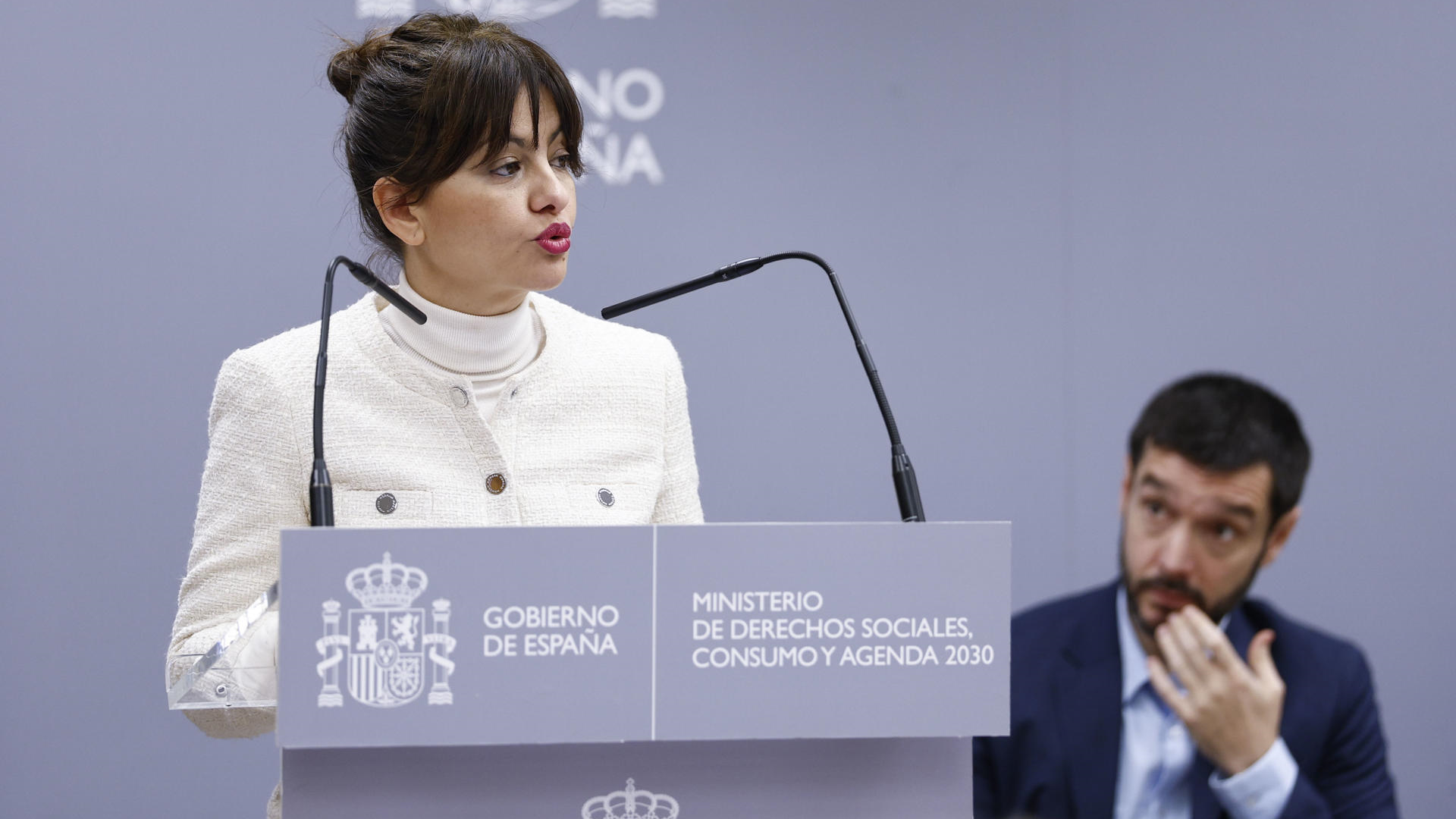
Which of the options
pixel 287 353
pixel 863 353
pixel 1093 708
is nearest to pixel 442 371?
pixel 287 353

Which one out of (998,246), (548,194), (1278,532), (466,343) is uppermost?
(998,246)

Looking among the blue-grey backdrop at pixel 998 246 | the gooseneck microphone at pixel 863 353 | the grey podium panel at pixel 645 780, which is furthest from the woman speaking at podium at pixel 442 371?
the blue-grey backdrop at pixel 998 246

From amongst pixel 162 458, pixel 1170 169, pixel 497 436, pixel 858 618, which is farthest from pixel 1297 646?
pixel 162 458

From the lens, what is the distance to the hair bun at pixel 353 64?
146 cm

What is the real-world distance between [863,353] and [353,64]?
716mm

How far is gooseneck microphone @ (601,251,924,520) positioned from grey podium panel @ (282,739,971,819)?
0.73ft

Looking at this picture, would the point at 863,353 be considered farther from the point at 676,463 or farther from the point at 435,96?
the point at 435,96

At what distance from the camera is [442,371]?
1.43 metres

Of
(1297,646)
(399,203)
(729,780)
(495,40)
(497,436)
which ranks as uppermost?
(495,40)

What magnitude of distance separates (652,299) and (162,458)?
1.51 meters

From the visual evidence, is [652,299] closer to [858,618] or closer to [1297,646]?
[858,618]

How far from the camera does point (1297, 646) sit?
132 cm

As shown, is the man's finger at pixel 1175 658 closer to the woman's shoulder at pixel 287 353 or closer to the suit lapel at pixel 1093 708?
the suit lapel at pixel 1093 708

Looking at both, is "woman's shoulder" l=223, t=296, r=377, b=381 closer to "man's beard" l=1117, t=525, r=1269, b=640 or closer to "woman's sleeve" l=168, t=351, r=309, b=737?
"woman's sleeve" l=168, t=351, r=309, b=737
